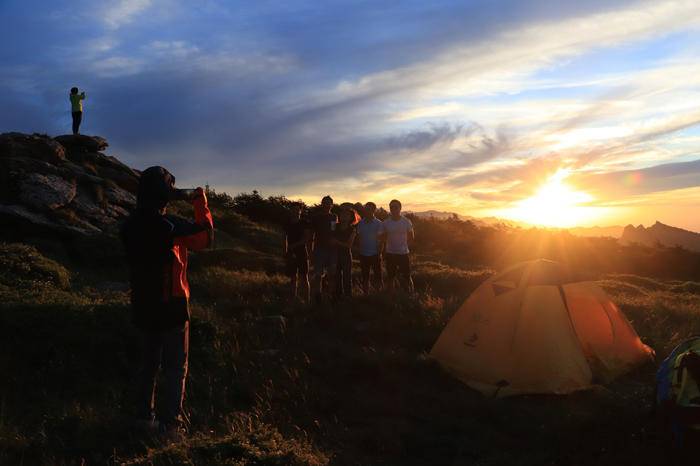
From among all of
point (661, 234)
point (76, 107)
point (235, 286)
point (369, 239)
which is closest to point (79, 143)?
point (76, 107)

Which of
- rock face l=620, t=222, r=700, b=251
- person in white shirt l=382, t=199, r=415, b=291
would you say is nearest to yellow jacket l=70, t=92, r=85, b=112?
person in white shirt l=382, t=199, r=415, b=291

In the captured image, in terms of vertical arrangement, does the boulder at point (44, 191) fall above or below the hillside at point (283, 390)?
above

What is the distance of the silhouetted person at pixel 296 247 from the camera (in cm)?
1112

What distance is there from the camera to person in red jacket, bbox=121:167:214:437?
15.7 ft

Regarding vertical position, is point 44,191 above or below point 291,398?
above

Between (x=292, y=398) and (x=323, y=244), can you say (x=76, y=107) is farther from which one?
(x=292, y=398)

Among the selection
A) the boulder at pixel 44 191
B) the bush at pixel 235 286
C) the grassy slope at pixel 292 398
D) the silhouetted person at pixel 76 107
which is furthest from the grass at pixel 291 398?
the silhouetted person at pixel 76 107

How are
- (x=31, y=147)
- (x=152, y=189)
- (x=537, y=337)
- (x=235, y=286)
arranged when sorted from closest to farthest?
(x=152, y=189), (x=537, y=337), (x=235, y=286), (x=31, y=147)

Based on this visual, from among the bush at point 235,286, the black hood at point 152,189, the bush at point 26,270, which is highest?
the black hood at point 152,189

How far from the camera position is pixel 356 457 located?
17.4 feet

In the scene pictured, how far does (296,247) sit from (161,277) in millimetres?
6544

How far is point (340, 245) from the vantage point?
37.4 feet

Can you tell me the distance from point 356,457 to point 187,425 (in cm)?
177

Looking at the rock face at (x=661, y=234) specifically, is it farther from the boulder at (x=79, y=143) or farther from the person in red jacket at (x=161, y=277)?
the person in red jacket at (x=161, y=277)
